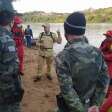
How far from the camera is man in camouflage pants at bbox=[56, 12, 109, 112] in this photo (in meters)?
5.18

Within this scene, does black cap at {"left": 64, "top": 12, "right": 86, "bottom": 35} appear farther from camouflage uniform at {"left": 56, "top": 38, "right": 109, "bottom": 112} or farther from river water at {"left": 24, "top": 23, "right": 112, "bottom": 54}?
river water at {"left": 24, "top": 23, "right": 112, "bottom": 54}

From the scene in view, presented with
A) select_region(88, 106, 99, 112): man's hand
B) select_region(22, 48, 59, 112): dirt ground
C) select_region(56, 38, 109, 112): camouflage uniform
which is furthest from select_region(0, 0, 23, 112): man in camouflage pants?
select_region(22, 48, 59, 112): dirt ground

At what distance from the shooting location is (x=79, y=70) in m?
5.29

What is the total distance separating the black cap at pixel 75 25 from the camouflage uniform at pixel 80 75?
0.29 feet

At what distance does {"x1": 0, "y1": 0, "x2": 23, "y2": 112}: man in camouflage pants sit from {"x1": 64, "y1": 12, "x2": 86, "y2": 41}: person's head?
2.70ft

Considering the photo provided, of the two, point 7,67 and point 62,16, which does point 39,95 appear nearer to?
point 7,67

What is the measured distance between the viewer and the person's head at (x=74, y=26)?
5309 millimetres

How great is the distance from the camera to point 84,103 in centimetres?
533

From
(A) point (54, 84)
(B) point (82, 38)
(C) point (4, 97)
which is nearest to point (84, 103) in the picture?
(B) point (82, 38)

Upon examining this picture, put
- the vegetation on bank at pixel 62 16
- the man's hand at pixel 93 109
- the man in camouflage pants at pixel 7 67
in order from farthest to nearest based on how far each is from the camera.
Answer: the vegetation on bank at pixel 62 16
the man in camouflage pants at pixel 7 67
the man's hand at pixel 93 109

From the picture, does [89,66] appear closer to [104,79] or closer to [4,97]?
[104,79]

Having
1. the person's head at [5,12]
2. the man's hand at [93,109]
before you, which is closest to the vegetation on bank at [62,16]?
the person's head at [5,12]

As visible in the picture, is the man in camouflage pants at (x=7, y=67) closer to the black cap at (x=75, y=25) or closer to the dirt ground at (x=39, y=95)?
the black cap at (x=75, y=25)

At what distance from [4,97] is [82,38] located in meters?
1.16
